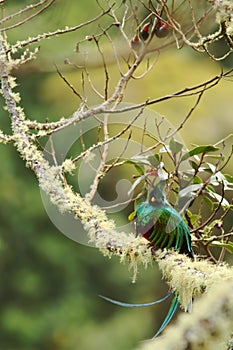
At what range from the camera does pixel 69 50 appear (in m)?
4.11

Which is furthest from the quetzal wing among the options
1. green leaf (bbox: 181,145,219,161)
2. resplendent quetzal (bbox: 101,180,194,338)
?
green leaf (bbox: 181,145,219,161)

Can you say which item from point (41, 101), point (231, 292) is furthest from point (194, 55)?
point (231, 292)

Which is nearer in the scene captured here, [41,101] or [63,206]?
[63,206]

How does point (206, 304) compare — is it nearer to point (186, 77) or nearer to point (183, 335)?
point (183, 335)

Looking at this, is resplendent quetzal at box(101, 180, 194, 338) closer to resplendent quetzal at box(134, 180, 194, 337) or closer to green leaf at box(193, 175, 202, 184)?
resplendent quetzal at box(134, 180, 194, 337)

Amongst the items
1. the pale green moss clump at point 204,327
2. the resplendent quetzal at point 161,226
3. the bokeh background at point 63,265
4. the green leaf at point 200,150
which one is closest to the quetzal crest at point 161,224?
the resplendent quetzal at point 161,226

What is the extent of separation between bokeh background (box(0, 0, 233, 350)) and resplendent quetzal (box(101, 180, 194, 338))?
3453 mm

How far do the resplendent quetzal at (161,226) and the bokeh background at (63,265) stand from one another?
3453 millimetres

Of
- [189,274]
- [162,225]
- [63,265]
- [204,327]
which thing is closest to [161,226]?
[162,225]

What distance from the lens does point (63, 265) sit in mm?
5023

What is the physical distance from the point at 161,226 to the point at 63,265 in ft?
12.7

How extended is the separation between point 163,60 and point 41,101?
0.94 meters

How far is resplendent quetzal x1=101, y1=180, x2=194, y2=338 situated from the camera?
119 centimetres

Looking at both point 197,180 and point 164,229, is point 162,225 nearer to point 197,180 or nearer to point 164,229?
point 164,229
